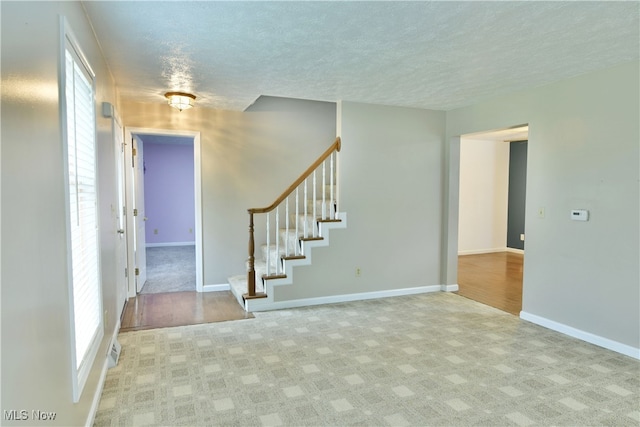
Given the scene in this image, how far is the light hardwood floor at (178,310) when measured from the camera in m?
3.78

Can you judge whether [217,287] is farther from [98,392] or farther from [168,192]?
[168,192]

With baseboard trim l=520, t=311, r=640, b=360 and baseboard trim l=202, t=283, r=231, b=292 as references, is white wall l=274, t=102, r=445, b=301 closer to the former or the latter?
baseboard trim l=202, t=283, r=231, b=292

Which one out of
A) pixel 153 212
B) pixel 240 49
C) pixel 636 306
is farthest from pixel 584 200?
pixel 153 212

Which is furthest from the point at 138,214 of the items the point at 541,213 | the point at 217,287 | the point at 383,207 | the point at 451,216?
the point at 541,213

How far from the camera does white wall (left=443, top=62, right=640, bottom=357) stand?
3045 millimetres

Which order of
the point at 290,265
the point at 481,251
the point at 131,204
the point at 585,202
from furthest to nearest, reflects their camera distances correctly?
1. the point at 481,251
2. the point at 131,204
3. the point at 290,265
4. the point at 585,202

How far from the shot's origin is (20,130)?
120 centimetres

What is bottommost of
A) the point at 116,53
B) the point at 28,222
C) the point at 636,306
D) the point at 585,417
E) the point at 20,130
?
the point at 585,417

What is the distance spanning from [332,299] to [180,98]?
9.11ft

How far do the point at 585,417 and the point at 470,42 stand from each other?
96.4 inches

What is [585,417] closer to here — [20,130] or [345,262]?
[345,262]

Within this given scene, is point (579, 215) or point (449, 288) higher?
point (579, 215)

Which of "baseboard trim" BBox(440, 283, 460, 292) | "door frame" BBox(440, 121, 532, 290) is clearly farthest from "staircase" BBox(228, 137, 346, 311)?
"baseboard trim" BBox(440, 283, 460, 292)

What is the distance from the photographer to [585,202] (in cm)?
335
